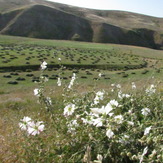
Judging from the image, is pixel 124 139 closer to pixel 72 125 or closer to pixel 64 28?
pixel 72 125

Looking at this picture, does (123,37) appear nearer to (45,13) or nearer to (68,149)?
(45,13)

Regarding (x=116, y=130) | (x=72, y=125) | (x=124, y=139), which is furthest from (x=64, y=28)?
(x=116, y=130)

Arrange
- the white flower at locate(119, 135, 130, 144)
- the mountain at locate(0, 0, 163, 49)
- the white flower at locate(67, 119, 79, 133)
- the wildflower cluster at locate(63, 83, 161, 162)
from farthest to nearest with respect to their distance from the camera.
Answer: the mountain at locate(0, 0, 163, 49)
the white flower at locate(67, 119, 79, 133)
the white flower at locate(119, 135, 130, 144)
the wildflower cluster at locate(63, 83, 161, 162)

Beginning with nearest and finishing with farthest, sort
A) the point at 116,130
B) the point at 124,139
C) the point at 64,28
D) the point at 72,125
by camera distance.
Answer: the point at 116,130 < the point at 124,139 < the point at 72,125 < the point at 64,28

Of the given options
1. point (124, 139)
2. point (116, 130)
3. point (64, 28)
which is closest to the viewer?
point (116, 130)

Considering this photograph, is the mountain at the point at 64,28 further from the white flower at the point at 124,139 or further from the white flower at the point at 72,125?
the white flower at the point at 124,139

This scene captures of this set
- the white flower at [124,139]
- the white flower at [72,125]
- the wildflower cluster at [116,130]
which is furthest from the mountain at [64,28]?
the white flower at [124,139]

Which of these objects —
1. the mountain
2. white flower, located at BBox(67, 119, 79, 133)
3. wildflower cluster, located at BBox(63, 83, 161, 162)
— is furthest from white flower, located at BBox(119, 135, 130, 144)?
the mountain

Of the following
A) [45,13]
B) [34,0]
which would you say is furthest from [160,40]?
[34,0]

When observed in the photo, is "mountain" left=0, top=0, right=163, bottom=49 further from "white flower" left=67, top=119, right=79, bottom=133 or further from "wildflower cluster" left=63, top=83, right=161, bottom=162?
"wildflower cluster" left=63, top=83, right=161, bottom=162

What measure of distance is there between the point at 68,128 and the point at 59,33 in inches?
5117

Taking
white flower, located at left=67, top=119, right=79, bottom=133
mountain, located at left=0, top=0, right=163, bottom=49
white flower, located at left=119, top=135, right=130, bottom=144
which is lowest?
mountain, located at left=0, top=0, right=163, bottom=49

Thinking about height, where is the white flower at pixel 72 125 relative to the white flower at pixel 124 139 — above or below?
below

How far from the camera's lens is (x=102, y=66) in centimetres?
3688
